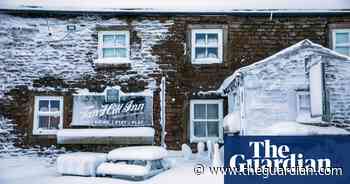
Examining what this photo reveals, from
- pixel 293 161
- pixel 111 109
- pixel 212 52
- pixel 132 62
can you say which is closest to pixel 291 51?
pixel 212 52

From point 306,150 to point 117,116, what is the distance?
4.61 feet

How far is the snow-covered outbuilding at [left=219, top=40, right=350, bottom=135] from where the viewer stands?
3.12 m

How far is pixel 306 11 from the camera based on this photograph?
345cm

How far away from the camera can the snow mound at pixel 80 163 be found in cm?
291

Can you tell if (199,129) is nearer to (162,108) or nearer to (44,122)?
(162,108)

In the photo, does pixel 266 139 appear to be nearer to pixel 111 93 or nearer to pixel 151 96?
pixel 151 96

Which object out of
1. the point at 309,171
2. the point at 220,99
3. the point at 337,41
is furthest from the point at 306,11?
the point at 309,171

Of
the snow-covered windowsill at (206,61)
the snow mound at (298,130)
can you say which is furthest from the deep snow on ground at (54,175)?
the snow-covered windowsill at (206,61)

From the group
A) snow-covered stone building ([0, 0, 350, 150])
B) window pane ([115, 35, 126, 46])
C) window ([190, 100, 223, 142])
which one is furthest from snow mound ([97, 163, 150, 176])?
window pane ([115, 35, 126, 46])

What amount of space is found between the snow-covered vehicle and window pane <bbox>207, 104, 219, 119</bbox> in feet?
1.82

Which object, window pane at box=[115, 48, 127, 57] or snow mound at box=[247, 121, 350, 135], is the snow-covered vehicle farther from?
window pane at box=[115, 48, 127, 57]

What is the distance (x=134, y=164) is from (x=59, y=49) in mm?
1132

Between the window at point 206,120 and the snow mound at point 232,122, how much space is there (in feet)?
0.32

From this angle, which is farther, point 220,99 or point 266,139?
point 220,99
